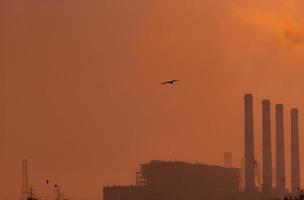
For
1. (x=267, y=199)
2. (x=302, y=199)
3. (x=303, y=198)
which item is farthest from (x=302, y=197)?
(x=267, y=199)

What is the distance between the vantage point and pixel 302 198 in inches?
3735

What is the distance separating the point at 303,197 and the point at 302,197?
4809 millimetres

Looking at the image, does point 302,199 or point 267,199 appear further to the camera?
point 267,199

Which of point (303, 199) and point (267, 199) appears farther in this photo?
point (267, 199)

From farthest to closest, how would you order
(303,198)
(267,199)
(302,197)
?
(267,199), (303,198), (302,197)

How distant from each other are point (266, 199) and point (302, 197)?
10626cm

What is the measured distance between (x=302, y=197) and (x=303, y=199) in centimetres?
765

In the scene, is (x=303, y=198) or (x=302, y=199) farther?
(x=303, y=198)

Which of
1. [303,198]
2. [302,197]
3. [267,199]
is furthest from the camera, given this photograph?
[267,199]

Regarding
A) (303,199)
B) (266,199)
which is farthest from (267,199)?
(303,199)

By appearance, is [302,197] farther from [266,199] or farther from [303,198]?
[266,199]

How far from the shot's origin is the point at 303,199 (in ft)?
335

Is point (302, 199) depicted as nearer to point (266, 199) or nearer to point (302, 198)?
point (302, 198)

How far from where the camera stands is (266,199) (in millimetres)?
199625
